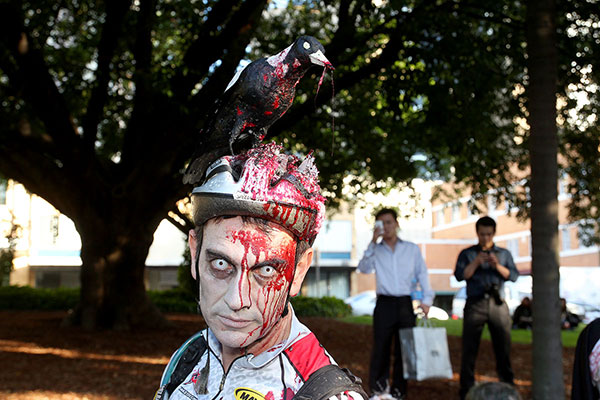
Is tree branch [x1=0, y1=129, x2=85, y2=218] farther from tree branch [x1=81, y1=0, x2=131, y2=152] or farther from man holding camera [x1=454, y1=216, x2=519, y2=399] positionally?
man holding camera [x1=454, y1=216, x2=519, y2=399]

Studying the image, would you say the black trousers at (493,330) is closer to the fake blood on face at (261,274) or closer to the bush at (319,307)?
the fake blood on face at (261,274)

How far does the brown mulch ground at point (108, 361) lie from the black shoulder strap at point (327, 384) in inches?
242

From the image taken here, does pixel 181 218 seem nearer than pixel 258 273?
No

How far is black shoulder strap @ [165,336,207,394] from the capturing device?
7.22 feet

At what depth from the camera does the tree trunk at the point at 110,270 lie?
13.2 m

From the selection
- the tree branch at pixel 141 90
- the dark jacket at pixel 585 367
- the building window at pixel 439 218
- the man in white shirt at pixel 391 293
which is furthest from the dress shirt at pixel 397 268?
the building window at pixel 439 218

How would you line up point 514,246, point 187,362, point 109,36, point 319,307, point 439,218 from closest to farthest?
1. point 187,362
2. point 109,36
3. point 319,307
4. point 514,246
5. point 439,218

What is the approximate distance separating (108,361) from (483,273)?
592 cm

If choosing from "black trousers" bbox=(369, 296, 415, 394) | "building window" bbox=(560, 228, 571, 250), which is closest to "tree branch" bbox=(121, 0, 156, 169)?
"black trousers" bbox=(369, 296, 415, 394)

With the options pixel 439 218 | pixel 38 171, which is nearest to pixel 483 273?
pixel 38 171

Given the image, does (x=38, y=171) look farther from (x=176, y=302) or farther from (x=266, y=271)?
(x=266, y=271)

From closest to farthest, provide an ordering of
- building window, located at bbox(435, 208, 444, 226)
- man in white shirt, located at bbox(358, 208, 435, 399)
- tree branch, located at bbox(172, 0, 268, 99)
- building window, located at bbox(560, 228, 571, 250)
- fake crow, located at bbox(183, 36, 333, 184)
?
fake crow, located at bbox(183, 36, 333, 184)
man in white shirt, located at bbox(358, 208, 435, 399)
tree branch, located at bbox(172, 0, 268, 99)
building window, located at bbox(560, 228, 571, 250)
building window, located at bbox(435, 208, 444, 226)

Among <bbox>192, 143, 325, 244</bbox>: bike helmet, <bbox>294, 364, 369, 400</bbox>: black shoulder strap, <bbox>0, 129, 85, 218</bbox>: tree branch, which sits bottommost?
<bbox>294, 364, 369, 400</bbox>: black shoulder strap

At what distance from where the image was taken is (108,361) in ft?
32.0
